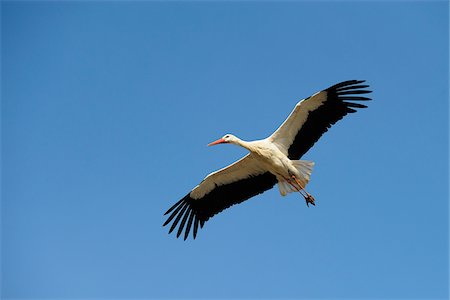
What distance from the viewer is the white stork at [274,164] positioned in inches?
399

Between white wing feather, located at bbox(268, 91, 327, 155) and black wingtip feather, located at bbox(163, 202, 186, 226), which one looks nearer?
white wing feather, located at bbox(268, 91, 327, 155)

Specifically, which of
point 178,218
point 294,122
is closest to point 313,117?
point 294,122

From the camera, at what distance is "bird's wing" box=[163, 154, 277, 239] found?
1085 centimetres

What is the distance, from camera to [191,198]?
442 inches

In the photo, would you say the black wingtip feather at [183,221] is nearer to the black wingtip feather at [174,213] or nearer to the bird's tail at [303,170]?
the black wingtip feather at [174,213]

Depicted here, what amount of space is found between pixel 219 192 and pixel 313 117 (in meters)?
2.19

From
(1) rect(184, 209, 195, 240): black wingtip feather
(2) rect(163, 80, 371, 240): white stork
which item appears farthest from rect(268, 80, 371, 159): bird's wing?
(1) rect(184, 209, 195, 240): black wingtip feather

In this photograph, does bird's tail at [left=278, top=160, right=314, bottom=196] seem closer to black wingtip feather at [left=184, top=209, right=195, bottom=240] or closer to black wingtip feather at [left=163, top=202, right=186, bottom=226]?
black wingtip feather at [left=184, top=209, right=195, bottom=240]

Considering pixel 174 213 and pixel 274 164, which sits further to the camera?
pixel 174 213

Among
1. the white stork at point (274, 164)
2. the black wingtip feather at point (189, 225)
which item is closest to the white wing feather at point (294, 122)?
the white stork at point (274, 164)

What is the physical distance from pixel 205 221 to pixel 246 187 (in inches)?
37.8

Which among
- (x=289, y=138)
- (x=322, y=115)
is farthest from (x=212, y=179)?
(x=322, y=115)

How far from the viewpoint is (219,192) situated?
1112 cm

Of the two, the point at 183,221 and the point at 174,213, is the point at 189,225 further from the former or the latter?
the point at 174,213
